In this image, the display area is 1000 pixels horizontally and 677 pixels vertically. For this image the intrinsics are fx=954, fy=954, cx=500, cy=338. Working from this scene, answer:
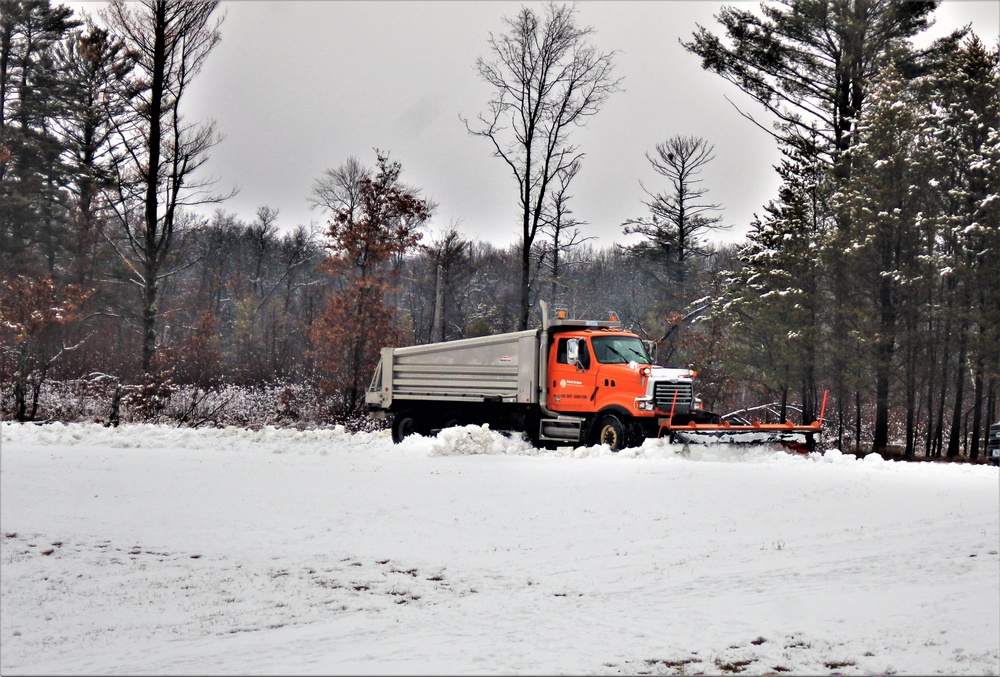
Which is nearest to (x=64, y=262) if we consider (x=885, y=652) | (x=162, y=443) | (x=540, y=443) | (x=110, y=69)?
(x=110, y=69)

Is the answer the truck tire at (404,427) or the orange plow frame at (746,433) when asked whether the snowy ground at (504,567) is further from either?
the truck tire at (404,427)

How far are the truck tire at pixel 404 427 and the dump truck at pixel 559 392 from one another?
0.9 inches

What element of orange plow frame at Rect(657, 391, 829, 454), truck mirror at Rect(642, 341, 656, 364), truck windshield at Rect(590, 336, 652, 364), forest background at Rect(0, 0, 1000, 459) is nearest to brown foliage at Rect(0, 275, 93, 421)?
forest background at Rect(0, 0, 1000, 459)

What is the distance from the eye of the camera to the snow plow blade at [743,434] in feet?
52.8

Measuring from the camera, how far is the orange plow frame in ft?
52.8

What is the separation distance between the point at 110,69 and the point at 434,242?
15208mm

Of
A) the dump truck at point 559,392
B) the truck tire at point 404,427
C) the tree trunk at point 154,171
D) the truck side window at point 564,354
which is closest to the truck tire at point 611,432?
the dump truck at point 559,392

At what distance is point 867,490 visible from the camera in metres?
12.5

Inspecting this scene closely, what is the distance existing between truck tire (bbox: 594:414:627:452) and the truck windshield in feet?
3.73

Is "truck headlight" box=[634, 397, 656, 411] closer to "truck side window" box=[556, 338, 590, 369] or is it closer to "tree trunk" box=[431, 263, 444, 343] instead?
"truck side window" box=[556, 338, 590, 369]

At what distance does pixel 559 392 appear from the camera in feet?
61.0

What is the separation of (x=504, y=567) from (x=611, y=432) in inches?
316

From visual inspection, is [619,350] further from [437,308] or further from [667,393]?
[437,308]

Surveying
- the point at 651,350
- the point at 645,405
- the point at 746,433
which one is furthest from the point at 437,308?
the point at 746,433
